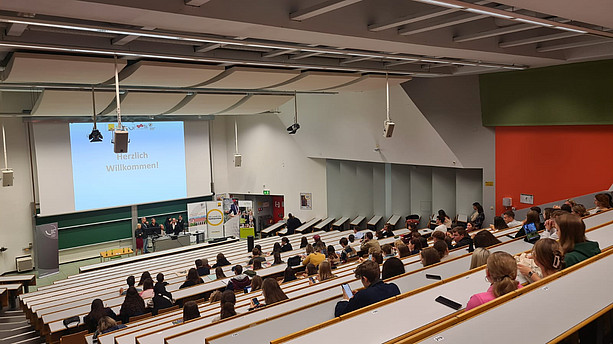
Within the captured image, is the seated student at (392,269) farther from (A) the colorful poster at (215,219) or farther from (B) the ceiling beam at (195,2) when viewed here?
(A) the colorful poster at (215,219)

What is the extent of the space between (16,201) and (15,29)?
11193 millimetres

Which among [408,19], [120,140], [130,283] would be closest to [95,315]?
[130,283]

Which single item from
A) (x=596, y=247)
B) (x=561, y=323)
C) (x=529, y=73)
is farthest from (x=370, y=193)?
(x=561, y=323)

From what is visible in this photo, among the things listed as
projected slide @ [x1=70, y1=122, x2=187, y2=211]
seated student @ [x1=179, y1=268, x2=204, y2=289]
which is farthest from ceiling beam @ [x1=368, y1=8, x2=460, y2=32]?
projected slide @ [x1=70, y1=122, x2=187, y2=211]

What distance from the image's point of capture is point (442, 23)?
18.3 ft

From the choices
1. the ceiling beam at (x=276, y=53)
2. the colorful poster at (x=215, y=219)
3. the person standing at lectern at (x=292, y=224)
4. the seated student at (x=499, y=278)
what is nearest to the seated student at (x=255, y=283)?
the ceiling beam at (x=276, y=53)

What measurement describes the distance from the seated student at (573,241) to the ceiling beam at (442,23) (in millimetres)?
2480

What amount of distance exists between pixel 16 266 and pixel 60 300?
7.19 metres

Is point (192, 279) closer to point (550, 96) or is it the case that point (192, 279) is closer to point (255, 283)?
point (255, 283)

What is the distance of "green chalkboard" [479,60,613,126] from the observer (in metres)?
9.41

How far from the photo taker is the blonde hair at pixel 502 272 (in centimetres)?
297

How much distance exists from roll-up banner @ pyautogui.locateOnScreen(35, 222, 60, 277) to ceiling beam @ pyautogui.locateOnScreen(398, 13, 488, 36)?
13.0 meters

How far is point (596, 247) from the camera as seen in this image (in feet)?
12.1

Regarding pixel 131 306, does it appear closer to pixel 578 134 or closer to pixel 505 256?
pixel 505 256
